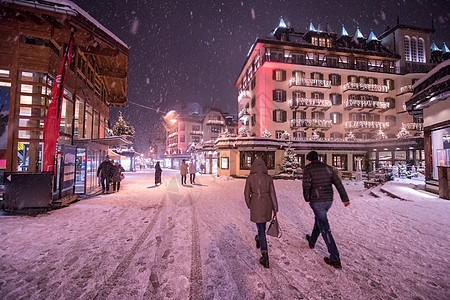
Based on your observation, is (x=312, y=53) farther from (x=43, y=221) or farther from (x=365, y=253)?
(x=43, y=221)

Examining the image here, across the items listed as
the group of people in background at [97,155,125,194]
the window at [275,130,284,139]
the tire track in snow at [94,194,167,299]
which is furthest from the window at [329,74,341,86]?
the tire track in snow at [94,194,167,299]

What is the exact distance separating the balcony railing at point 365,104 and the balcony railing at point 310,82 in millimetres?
3687

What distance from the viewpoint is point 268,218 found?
3.68 meters

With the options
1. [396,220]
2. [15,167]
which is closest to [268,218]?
[396,220]

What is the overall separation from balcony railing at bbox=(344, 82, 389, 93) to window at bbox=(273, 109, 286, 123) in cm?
974

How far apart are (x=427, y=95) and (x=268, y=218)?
34.0 ft

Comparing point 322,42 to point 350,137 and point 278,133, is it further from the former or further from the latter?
point 278,133

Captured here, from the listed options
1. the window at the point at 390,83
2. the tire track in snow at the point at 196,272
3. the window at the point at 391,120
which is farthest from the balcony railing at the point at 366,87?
the tire track in snow at the point at 196,272

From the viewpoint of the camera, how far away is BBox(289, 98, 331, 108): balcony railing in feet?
87.1

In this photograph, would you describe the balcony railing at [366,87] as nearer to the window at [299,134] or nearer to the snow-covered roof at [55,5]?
the window at [299,134]

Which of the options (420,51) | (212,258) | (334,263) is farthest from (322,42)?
(212,258)

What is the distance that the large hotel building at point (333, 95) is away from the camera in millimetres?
26484

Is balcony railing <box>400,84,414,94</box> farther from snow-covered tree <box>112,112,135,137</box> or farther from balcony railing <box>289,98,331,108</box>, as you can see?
snow-covered tree <box>112,112,135,137</box>

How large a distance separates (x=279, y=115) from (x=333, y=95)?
863 cm
